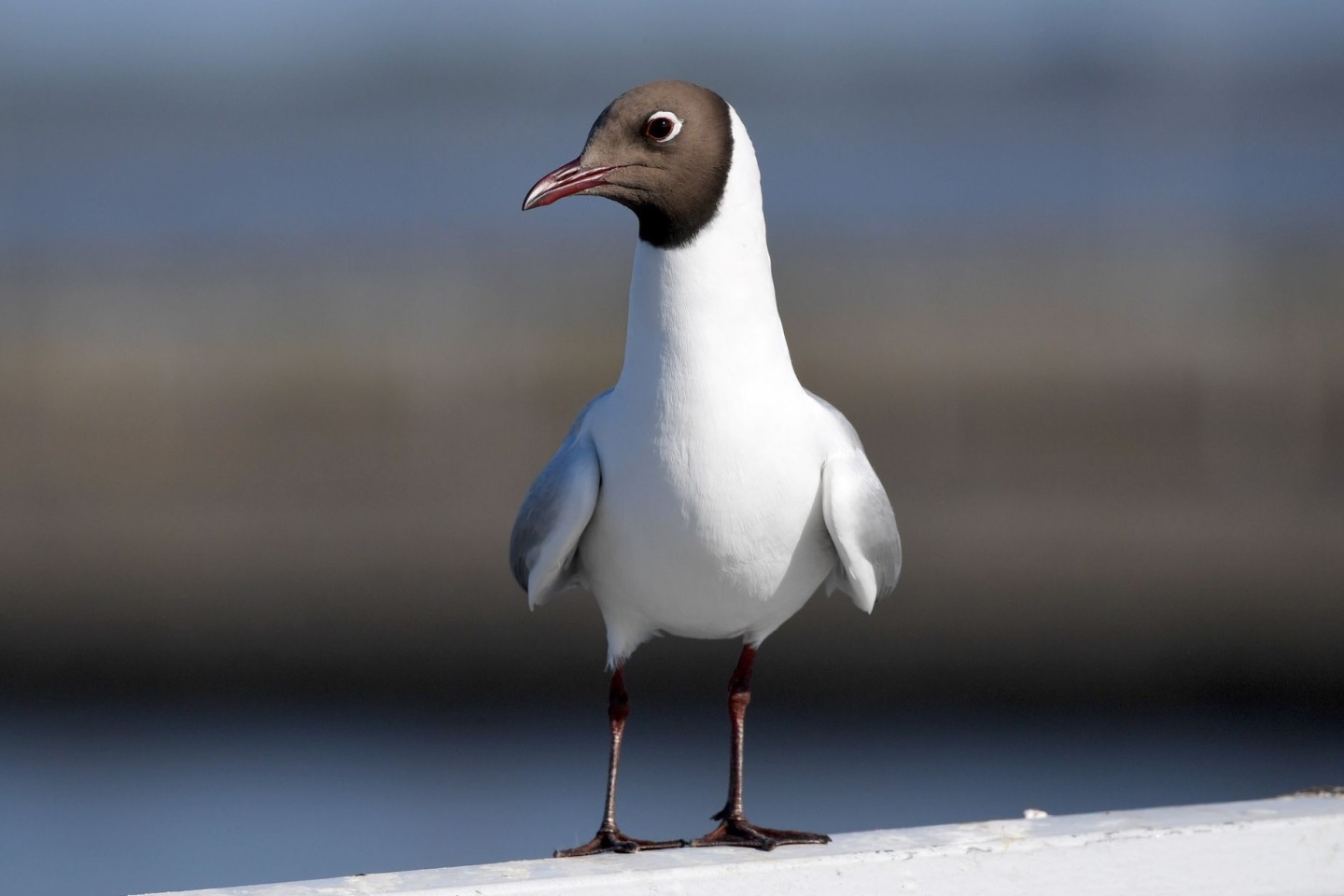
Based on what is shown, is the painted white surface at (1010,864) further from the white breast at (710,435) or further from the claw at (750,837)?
the white breast at (710,435)

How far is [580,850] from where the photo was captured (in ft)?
9.88

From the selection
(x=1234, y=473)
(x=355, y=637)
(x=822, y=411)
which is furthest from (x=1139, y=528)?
(x=822, y=411)

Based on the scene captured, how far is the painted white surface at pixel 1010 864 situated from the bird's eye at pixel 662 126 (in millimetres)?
1168

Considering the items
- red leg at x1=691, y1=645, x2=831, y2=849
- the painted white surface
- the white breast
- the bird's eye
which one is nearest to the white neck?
the white breast

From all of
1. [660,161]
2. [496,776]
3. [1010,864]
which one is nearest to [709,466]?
[660,161]

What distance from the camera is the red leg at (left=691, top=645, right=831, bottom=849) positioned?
302 cm

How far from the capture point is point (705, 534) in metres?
3.00

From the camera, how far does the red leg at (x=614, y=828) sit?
3012 millimetres

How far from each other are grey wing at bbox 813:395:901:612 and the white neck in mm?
205

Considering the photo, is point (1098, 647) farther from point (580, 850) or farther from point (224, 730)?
point (580, 850)

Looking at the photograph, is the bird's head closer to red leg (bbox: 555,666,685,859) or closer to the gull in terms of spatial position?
the gull

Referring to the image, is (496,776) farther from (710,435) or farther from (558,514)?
(710,435)

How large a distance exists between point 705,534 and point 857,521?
306 mm

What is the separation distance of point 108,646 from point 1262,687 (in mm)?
7180
